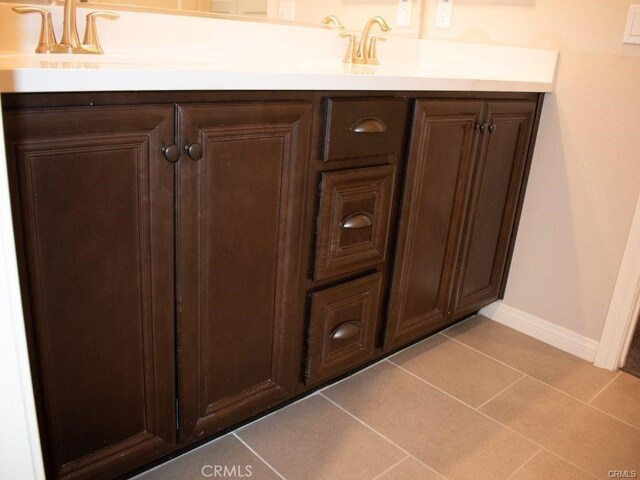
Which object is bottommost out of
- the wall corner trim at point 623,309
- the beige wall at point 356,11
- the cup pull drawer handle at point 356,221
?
the wall corner trim at point 623,309

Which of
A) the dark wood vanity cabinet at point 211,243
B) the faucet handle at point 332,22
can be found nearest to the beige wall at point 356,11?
the faucet handle at point 332,22

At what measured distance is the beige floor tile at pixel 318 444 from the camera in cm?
133

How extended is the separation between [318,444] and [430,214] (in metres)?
0.72

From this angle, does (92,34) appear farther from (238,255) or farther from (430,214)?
(430,214)

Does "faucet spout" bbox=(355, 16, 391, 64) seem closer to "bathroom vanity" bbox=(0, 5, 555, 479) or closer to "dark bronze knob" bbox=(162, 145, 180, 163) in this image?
"bathroom vanity" bbox=(0, 5, 555, 479)

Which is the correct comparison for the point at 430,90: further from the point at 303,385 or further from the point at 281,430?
the point at 281,430

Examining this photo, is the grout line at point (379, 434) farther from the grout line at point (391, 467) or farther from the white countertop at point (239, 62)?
the white countertop at point (239, 62)

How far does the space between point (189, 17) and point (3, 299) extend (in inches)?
41.4

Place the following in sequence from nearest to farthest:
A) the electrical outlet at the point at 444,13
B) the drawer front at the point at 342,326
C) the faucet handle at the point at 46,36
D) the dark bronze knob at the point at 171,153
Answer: the dark bronze knob at the point at 171,153
the faucet handle at the point at 46,36
the drawer front at the point at 342,326
the electrical outlet at the point at 444,13

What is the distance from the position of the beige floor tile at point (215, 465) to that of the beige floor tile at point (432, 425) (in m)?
0.33

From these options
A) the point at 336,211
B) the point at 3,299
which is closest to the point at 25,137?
the point at 3,299

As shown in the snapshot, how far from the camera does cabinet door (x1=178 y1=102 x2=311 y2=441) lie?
1.07 metres

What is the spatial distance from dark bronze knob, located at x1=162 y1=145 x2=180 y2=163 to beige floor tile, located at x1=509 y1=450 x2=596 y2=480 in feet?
3.56

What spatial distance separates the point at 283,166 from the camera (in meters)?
1.20
